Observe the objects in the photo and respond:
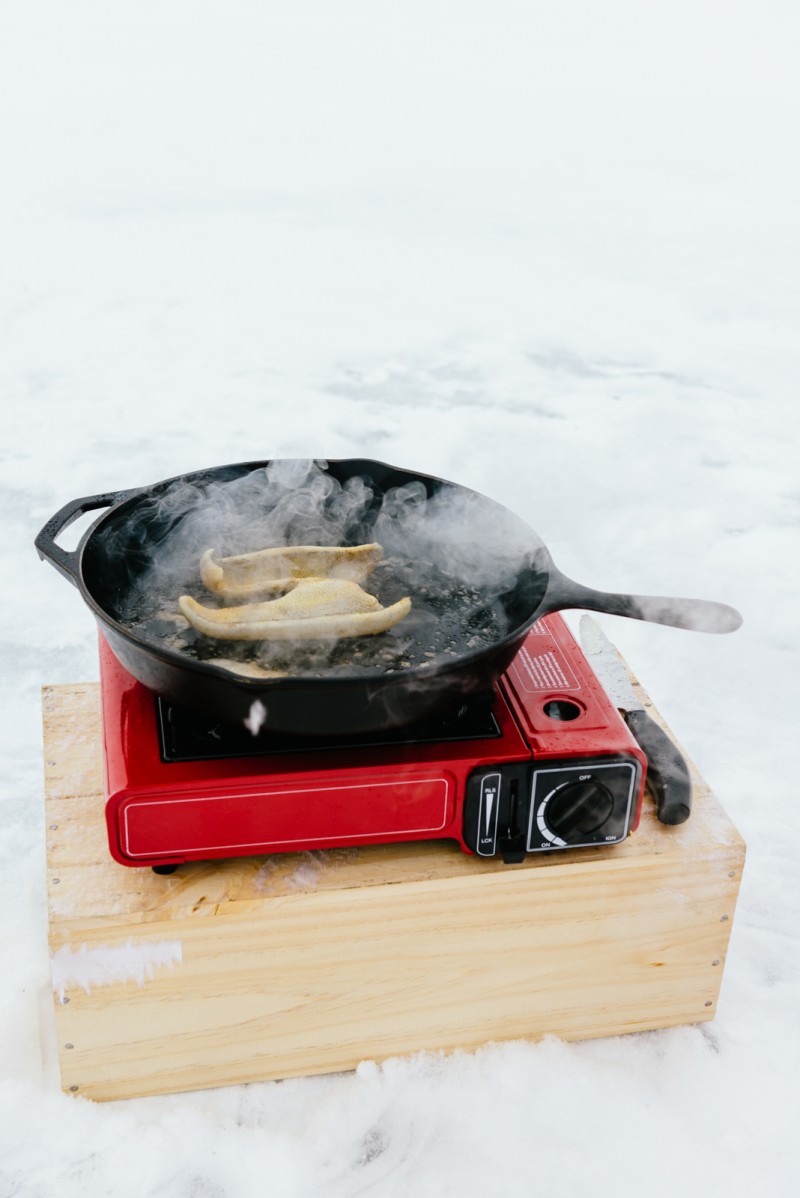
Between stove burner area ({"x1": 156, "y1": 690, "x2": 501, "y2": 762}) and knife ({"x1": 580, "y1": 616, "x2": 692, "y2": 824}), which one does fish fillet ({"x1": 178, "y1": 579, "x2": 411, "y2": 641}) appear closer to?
stove burner area ({"x1": 156, "y1": 690, "x2": 501, "y2": 762})

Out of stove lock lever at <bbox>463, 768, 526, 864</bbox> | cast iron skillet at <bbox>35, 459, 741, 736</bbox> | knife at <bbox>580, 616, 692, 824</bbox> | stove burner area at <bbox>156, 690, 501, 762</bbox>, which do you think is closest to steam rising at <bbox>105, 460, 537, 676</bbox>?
cast iron skillet at <bbox>35, 459, 741, 736</bbox>

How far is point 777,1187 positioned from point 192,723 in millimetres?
1394

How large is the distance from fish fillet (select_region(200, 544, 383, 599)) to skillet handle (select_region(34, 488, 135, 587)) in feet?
0.86

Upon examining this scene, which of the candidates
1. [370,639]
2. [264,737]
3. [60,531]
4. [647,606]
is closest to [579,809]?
[647,606]

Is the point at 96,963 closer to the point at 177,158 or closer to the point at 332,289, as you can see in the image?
the point at 332,289

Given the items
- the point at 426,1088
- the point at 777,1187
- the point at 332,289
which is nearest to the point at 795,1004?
the point at 777,1187

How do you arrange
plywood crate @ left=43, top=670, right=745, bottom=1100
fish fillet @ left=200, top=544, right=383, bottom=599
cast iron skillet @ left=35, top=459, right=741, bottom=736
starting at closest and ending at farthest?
cast iron skillet @ left=35, top=459, right=741, bottom=736 → plywood crate @ left=43, top=670, right=745, bottom=1100 → fish fillet @ left=200, top=544, right=383, bottom=599

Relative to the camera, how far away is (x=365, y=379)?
5.79m

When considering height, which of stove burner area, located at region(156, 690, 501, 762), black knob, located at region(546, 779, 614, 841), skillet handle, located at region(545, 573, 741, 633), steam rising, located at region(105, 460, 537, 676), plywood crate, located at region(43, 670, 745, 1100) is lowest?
plywood crate, located at region(43, 670, 745, 1100)

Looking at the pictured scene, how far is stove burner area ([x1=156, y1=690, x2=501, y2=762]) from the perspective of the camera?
1.95 metres

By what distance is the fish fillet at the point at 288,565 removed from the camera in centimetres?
218

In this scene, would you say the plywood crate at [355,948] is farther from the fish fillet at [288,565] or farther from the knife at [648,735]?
the fish fillet at [288,565]

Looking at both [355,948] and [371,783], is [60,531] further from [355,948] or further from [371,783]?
[355,948]

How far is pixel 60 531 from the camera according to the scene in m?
2.19
